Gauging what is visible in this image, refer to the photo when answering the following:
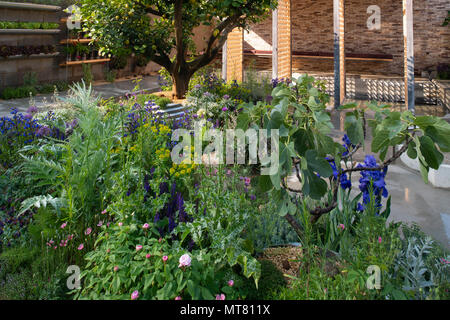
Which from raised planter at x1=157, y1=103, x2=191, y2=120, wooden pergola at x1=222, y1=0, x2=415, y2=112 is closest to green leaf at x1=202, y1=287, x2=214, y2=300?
raised planter at x1=157, y1=103, x2=191, y2=120

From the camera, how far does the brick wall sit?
13078 millimetres

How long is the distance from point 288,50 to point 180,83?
3926mm

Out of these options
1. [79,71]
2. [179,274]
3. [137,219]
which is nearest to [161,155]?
[137,219]

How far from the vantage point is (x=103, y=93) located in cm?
1008

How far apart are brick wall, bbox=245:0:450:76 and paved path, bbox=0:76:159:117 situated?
5.33m

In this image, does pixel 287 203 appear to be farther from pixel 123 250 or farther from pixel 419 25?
pixel 419 25

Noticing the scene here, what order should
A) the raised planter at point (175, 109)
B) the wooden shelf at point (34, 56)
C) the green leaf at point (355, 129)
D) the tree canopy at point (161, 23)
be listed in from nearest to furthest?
the green leaf at point (355, 129) < the raised planter at point (175, 109) < the tree canopy at point (161, 23) < the wooden shelf at point (34, 56)

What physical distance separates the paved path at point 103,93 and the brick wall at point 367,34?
5.33 m

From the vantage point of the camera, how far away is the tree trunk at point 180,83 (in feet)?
23.3

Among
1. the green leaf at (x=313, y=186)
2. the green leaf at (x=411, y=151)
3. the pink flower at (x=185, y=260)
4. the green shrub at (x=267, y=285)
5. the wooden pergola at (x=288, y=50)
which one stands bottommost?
the green shrub at (x=267, y=285)
